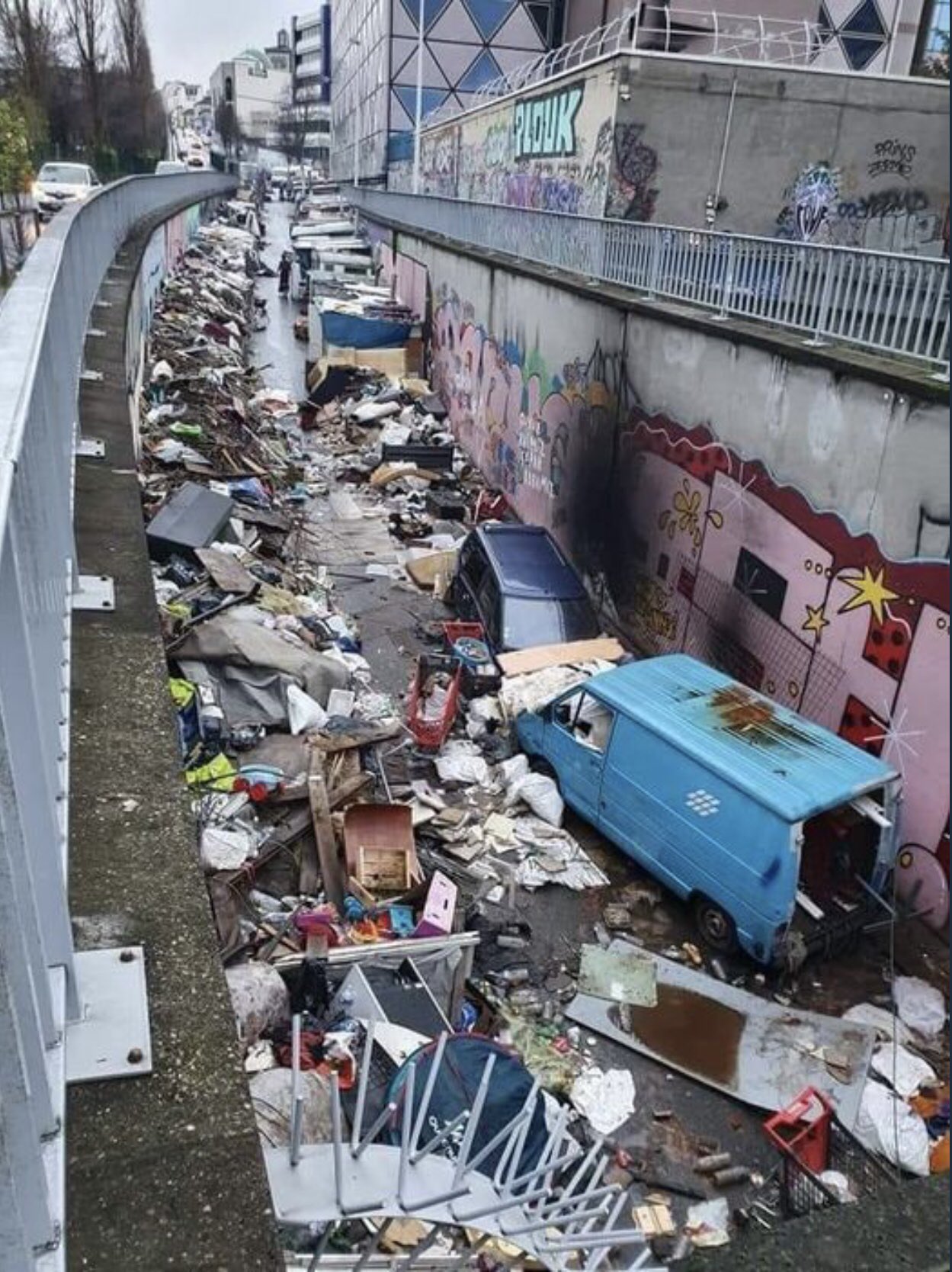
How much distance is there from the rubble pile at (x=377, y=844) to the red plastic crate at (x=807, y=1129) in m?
0.16

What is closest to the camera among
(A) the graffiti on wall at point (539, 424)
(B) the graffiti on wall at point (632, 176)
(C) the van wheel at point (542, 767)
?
(C) the van wheel at point (542, 767)

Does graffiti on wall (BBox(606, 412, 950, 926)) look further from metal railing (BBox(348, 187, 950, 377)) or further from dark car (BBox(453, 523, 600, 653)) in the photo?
metal railing (BBox(348, 187, 950, 377))

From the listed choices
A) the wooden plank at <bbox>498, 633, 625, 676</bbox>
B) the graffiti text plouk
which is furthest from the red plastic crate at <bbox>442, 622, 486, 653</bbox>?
the graffiti text plouk

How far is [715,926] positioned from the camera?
→ 729cm

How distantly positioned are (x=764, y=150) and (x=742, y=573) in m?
11.4

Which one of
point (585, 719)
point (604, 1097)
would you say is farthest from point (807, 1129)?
point (585, 719)

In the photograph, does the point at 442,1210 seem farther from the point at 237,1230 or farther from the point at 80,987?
the point at 80,987

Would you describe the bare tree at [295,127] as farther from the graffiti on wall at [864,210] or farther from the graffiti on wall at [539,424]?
the graffiti on wall at [864,210]

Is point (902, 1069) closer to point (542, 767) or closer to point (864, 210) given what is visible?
point (542, 767)

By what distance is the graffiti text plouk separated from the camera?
19141 millimetres

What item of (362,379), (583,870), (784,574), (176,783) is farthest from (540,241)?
(176,783)

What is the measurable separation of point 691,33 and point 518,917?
721 inches

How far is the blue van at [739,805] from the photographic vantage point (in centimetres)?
673

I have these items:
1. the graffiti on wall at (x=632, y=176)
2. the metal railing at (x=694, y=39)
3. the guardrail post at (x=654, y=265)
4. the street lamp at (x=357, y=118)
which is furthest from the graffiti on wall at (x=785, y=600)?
the street lamp at (x=357, y=118)
